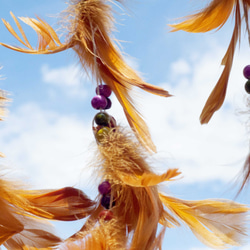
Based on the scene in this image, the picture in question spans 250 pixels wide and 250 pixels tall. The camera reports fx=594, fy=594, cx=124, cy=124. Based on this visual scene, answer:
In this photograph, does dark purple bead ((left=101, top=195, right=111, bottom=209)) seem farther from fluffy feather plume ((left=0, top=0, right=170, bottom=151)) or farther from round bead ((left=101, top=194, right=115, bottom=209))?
fluffy feather plume ((left=0, top=0, right=170, bottom=151))

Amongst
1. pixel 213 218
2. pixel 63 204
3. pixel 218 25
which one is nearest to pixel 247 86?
pixel 218 25

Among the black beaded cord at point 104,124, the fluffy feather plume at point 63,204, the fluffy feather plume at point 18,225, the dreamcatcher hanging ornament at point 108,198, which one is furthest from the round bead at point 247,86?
the fluffy feather plume at point 18,225

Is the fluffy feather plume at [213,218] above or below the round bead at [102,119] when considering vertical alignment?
below

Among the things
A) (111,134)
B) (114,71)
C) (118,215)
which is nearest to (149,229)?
(118,215)

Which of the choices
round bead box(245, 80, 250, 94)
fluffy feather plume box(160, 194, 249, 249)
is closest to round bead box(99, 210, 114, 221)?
fluffy feather plume box(160, 194, 249, 249)

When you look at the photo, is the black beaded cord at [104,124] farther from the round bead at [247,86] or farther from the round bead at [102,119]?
the round bead at [247,86]

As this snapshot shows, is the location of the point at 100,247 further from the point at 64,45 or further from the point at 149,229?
the point at 64,45
